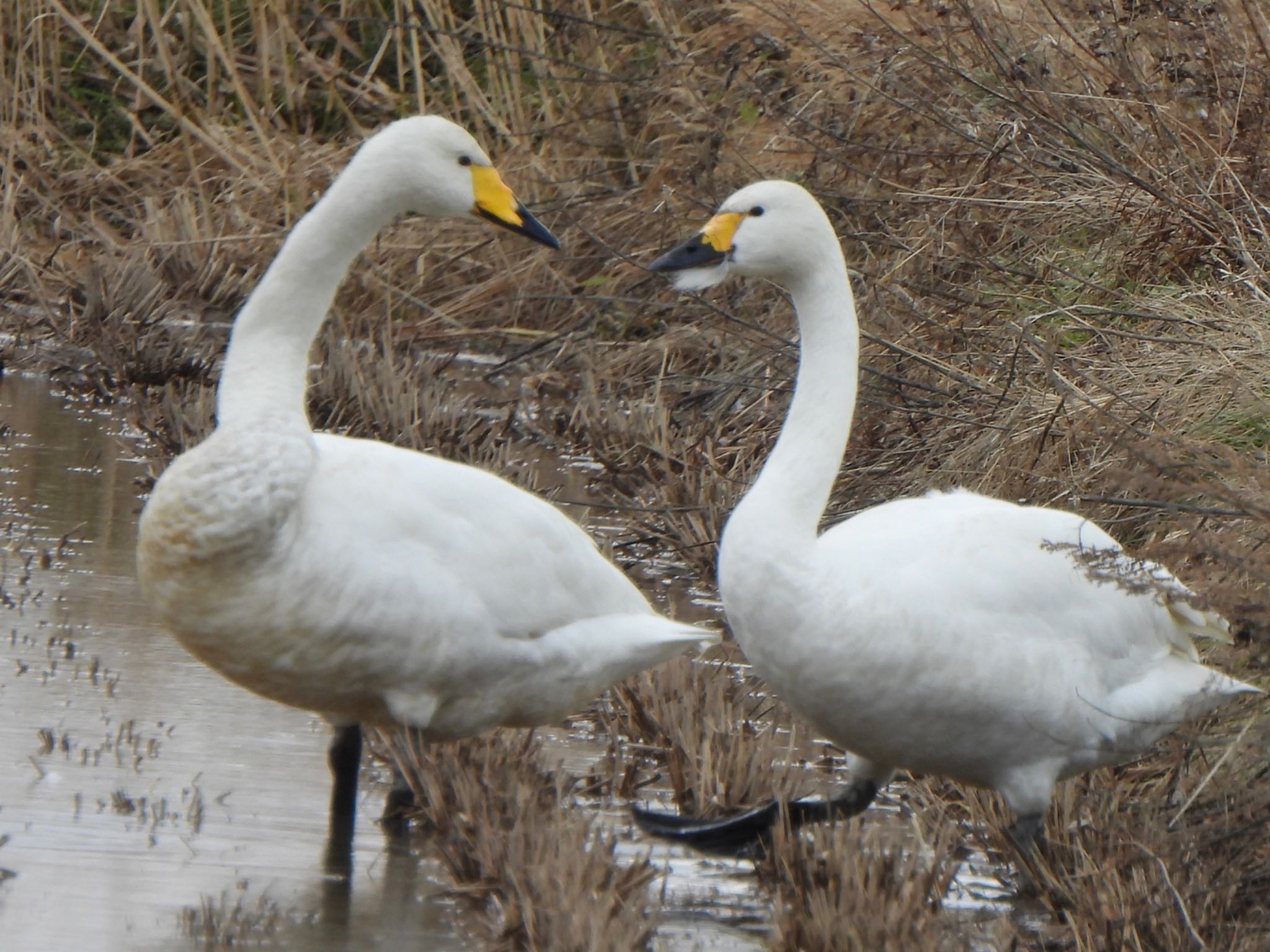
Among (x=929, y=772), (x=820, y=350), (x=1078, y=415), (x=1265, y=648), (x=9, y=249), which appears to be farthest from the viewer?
(x=9, y=249)

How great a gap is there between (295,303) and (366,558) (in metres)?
0.66

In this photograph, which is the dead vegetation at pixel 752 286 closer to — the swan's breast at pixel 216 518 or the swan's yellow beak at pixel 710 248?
the swan's breast at pixel 216 518

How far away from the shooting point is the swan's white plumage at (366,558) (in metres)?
3.83

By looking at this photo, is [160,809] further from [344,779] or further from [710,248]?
[710,248]

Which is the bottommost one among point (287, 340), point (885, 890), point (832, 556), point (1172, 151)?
point (885, 890)

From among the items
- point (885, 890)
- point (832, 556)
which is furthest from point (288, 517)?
point (885, 890)

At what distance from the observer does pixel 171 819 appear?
388 cm

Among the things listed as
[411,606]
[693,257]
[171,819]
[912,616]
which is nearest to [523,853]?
[411,606]

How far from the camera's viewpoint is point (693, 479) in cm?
716

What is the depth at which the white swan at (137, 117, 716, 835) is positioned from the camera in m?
3.83

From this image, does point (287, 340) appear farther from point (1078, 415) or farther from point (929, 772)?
point (1078, 415)

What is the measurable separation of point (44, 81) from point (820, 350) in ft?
25.6

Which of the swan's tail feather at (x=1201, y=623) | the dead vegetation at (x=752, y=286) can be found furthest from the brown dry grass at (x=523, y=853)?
the swan's tail feather at (x=1201, y=623)

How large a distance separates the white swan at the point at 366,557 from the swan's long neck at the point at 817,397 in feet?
1.50
